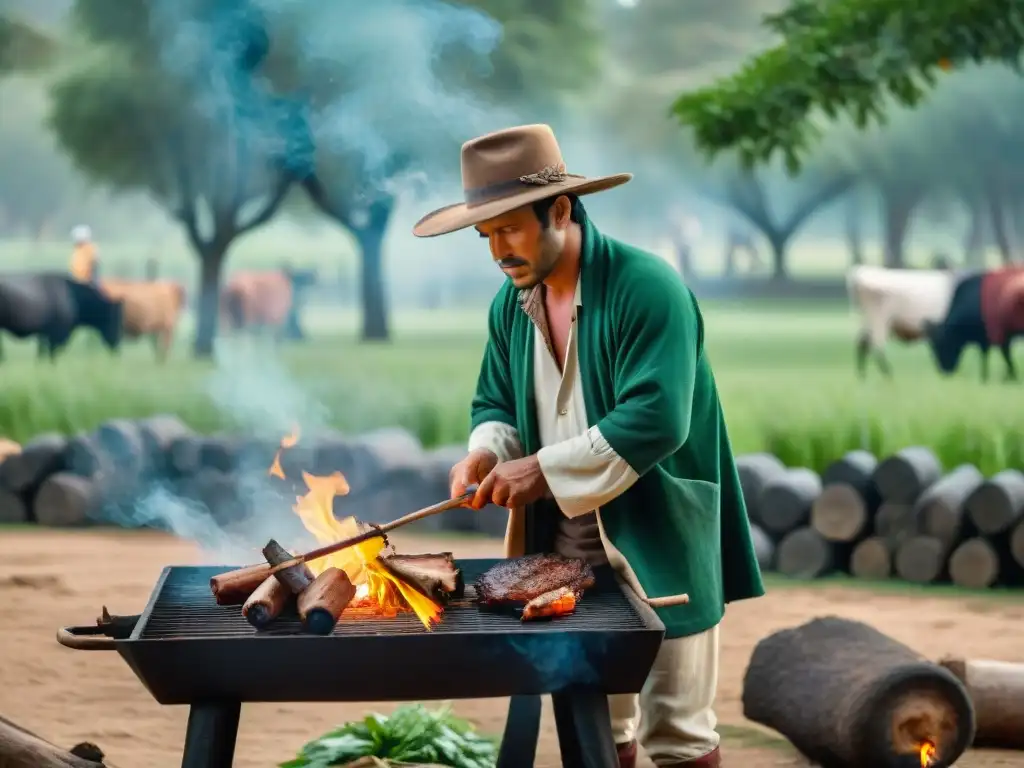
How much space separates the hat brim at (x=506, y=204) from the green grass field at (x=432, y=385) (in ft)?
17.1

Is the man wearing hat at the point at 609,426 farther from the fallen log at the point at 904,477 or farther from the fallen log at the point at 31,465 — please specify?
the fallen log at the point at 31,465

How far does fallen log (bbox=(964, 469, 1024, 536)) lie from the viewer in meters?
6.99

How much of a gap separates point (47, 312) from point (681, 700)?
738cm

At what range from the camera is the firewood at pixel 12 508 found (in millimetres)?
8891

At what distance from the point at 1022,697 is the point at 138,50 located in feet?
24.4

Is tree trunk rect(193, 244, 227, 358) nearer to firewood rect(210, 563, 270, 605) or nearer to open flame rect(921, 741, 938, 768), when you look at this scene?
open flame rect(921, 741, 938, 768)

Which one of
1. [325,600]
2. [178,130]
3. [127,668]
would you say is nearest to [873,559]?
[127,668]

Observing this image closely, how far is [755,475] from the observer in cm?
755

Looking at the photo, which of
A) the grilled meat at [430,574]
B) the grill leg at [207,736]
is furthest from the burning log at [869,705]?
the grill leg at [207,736]

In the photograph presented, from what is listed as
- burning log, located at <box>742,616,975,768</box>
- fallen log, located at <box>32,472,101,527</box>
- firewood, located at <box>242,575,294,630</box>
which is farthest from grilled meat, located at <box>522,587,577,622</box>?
fallen log, located at <box>32,472,101,527</box>

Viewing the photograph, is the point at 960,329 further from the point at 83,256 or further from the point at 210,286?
the point at 83,256

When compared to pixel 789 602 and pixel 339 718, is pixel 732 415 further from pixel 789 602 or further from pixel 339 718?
pixel 339 718

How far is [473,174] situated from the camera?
3.23m

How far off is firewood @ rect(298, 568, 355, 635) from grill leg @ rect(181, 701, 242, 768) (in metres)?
0.26
